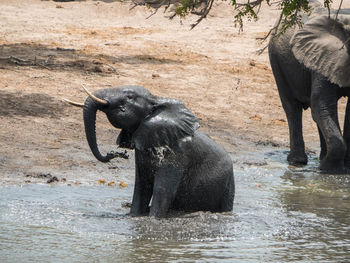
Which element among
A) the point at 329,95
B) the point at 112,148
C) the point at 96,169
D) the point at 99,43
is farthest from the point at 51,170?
the point at 99,43

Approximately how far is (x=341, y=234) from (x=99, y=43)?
995 cm

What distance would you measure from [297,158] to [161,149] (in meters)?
4.67

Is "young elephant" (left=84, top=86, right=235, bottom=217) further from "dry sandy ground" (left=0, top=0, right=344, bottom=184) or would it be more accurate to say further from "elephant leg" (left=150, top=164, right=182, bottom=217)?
Answer: "dry sandy ground" (left=0, top=0, right=344, bottom=184)

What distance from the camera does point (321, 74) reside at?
10.6m

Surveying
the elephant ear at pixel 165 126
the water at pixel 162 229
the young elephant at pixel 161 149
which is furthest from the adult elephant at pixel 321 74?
the elephant ear at pixel 165 126

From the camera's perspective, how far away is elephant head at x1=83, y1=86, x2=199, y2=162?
6.73 m

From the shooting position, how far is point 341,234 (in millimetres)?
7344

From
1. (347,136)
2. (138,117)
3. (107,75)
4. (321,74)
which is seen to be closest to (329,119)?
(321,74)

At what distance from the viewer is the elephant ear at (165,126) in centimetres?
689

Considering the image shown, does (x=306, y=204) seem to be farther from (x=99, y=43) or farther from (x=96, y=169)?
(x=99, y=43)

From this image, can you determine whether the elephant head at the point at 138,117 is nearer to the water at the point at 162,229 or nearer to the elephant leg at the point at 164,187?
the elephant leg at the point at 164,187

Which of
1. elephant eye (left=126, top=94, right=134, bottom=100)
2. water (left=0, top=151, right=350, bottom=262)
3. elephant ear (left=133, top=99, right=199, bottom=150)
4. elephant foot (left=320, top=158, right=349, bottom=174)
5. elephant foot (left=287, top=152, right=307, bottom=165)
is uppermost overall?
elephant eye (left=126, top=94, right=134, bottom=100)

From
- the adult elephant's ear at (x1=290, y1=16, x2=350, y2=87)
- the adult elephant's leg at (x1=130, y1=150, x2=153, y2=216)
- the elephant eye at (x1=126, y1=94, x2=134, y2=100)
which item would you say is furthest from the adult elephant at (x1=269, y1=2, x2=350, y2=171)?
the elephant eye at (x1=126, y1=94, x2=134, y2=100)

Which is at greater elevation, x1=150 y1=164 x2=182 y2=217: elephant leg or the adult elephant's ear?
the adult elephant's ear
